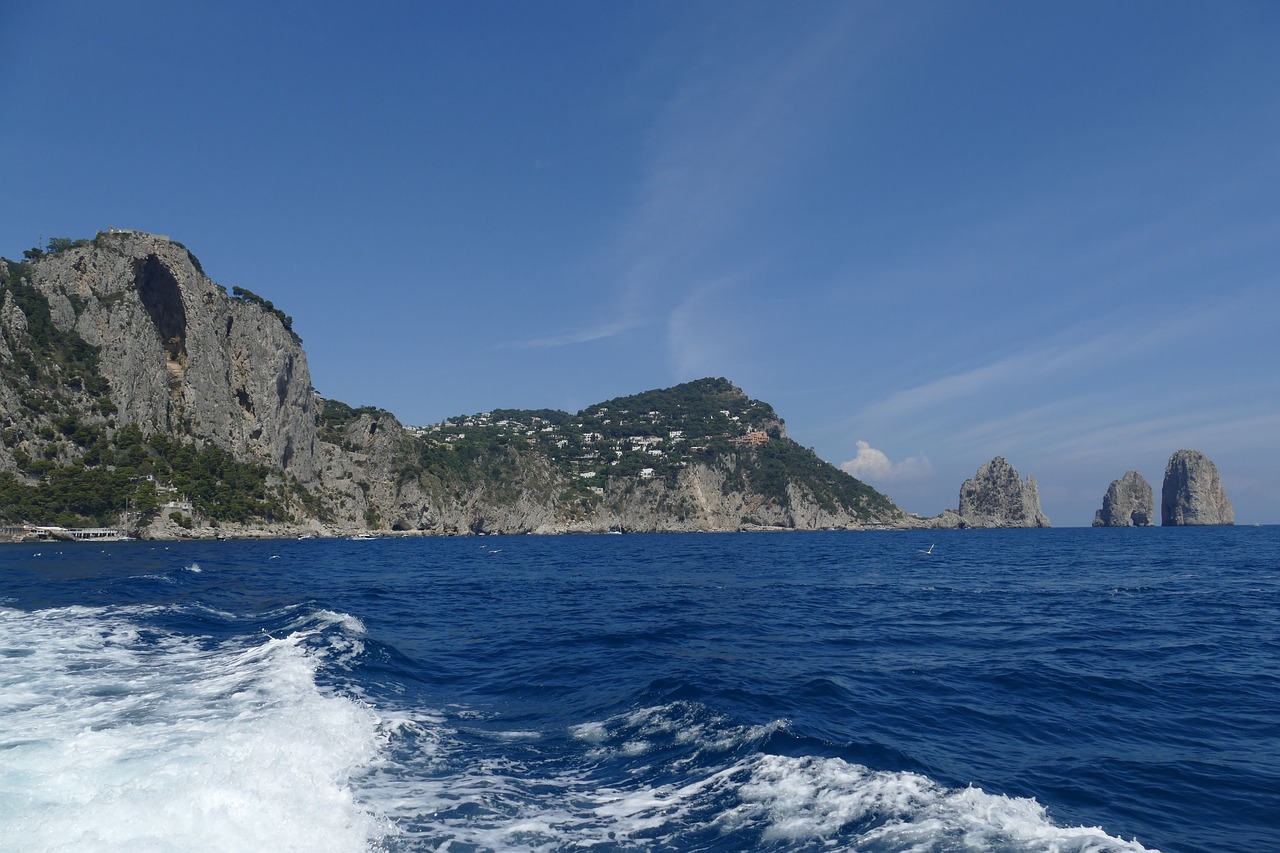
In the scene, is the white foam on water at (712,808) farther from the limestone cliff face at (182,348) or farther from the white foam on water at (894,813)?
the limestone cliff face at (182,348)

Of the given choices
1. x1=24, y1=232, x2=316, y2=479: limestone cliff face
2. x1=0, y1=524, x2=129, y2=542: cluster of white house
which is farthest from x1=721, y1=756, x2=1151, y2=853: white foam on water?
x1=24, y1=232, x2=316, y2=479: limestone cliff face

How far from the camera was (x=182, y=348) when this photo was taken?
107 meters

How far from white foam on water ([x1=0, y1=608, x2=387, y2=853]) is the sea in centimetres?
5

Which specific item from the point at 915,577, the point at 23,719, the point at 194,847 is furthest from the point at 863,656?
the point at 915,577

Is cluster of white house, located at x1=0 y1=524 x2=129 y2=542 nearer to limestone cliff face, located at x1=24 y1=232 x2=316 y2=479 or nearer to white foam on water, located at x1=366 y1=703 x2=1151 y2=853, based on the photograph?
limestone cliff face, located at x1=24 y1=232 x2=316 y2=479

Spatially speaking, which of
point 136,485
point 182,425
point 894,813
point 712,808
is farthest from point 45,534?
point 894,813

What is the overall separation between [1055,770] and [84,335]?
119626 mm

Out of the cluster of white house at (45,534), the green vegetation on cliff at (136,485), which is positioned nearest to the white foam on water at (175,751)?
the cluster of white house at (45,534)

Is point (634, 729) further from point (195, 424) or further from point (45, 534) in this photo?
point (195, 424)

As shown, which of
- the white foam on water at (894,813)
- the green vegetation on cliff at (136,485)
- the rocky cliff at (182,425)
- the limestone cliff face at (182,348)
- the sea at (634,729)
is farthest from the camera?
the limestone cliff face at (182,348)

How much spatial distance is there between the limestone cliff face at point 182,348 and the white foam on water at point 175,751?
96222mm

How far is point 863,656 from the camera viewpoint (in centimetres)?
1905

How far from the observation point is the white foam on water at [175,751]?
7.72m

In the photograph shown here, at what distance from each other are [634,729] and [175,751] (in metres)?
6.82
